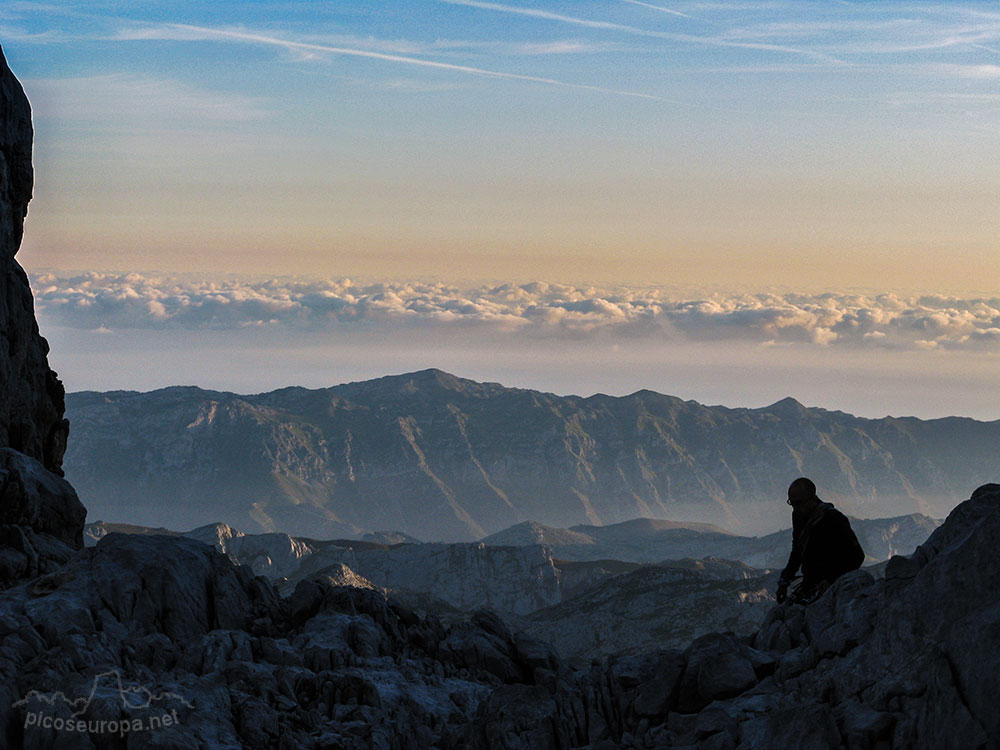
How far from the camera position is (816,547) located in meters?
49.7

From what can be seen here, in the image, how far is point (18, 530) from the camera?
66.7 m

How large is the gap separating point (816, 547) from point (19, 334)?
5907 cm

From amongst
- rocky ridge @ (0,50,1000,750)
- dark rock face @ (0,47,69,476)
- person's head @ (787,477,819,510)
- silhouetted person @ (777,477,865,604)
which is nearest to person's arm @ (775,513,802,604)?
silhouetted person @ (777,477,865,604)

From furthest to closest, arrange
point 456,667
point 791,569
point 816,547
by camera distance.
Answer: point 456,667, point 816,547, point 791,569

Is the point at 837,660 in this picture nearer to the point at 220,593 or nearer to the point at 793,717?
the point at 793,717

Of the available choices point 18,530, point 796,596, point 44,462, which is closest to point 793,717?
point 796,596

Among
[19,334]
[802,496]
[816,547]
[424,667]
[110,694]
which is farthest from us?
[19,334]

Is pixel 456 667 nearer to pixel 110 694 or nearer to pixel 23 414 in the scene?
pixel 110 694

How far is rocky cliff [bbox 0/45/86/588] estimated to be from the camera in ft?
224

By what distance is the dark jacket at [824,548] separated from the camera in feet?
160

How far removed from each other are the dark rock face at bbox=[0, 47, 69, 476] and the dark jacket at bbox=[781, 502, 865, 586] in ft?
182

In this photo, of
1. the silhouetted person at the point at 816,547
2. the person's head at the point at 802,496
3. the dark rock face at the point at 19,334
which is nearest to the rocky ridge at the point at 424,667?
the silhouetted person at the point at 816,547

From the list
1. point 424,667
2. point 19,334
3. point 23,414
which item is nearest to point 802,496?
point 424,667

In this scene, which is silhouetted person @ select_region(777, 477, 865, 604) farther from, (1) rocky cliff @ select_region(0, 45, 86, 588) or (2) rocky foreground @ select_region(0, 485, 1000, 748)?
(1) rocky cliff @ select_region(0, 45, 86, 588)
